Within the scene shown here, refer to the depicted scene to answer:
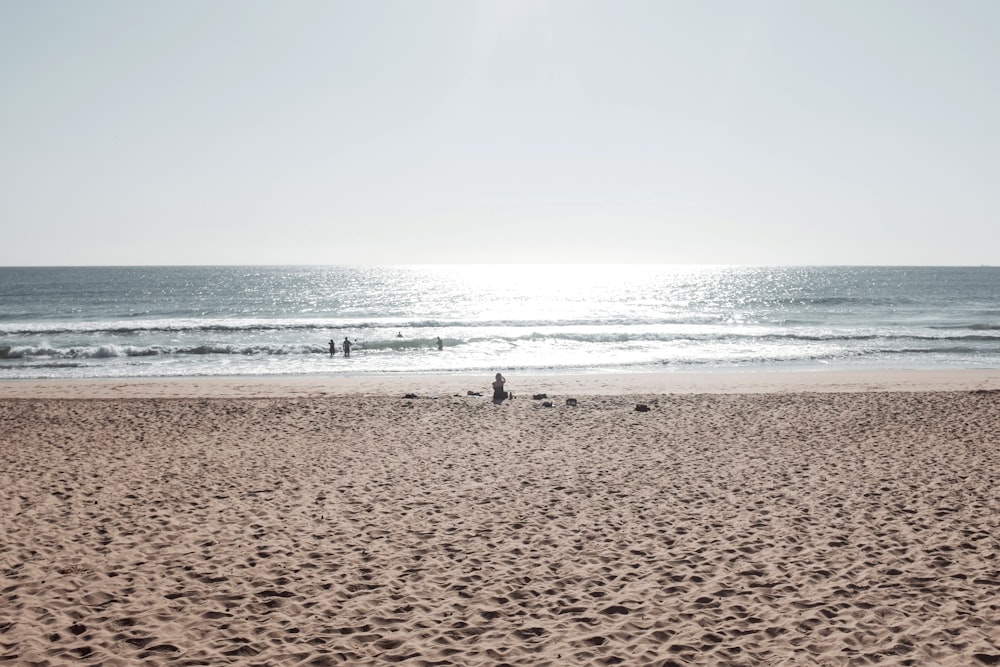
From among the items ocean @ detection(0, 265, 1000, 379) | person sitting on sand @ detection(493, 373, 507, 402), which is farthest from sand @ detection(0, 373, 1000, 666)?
ocean @ detection(0, 265, 1000, 379)

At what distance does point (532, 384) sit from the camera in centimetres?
2383

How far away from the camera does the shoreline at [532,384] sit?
22.3 m

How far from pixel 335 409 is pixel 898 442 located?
1409 cm

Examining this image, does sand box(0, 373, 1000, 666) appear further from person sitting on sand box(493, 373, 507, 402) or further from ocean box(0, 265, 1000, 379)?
ocean box(0, 265, 1000, 379)

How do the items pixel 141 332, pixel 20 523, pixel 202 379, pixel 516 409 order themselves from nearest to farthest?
pixel 20 523
pixel 516 409
pixel 202 379
pixel 141 332

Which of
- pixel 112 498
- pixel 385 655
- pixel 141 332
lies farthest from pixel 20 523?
pixel 141 332

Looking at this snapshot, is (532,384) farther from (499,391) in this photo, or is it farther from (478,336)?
(478,336)

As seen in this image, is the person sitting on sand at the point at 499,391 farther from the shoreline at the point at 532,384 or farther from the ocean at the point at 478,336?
the ocean at the point at 478,336

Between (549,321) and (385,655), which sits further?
(549,321)

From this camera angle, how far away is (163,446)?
1373 cm

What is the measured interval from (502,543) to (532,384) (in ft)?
51.6

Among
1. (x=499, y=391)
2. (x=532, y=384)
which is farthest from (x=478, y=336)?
(x=499, y=391)

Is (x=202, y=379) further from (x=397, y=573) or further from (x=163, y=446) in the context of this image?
(x=397, y=573)

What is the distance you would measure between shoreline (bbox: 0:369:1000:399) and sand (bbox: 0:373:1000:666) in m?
6.51
